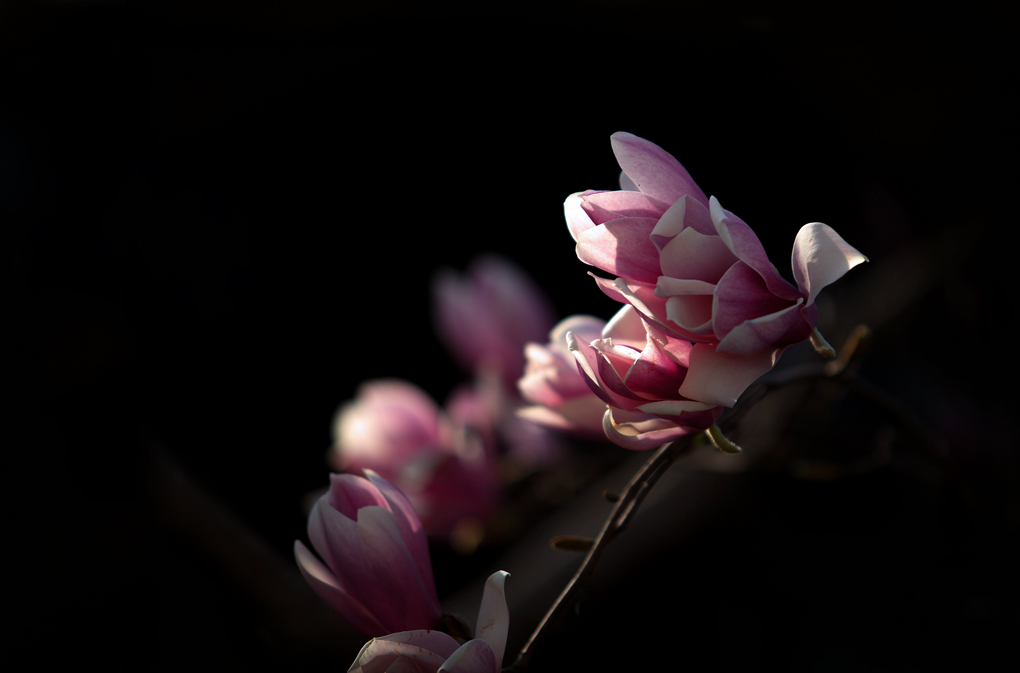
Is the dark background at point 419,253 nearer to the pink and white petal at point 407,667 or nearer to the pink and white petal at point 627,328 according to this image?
the pink and white petal at point 627,328

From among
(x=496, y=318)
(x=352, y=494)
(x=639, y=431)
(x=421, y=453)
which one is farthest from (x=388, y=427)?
(x=639, y=431)

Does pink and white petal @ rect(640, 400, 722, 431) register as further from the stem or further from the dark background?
the dark background

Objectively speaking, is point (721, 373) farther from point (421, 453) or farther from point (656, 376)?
point (421, 453)

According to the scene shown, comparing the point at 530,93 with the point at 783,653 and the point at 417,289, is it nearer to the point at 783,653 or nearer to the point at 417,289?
the point at 417,289

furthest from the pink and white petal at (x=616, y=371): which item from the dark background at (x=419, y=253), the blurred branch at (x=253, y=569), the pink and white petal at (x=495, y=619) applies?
the blurred branch at (x=253, y=569)

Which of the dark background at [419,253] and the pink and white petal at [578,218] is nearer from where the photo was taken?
the pink and white petal at [578,218]

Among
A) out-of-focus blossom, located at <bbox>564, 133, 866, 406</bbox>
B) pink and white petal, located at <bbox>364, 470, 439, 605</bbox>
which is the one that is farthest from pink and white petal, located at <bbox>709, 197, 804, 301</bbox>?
pink and white petal, located at <bbox>364, 470, 439, 605</bbox>

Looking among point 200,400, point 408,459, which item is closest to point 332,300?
point 200,400
